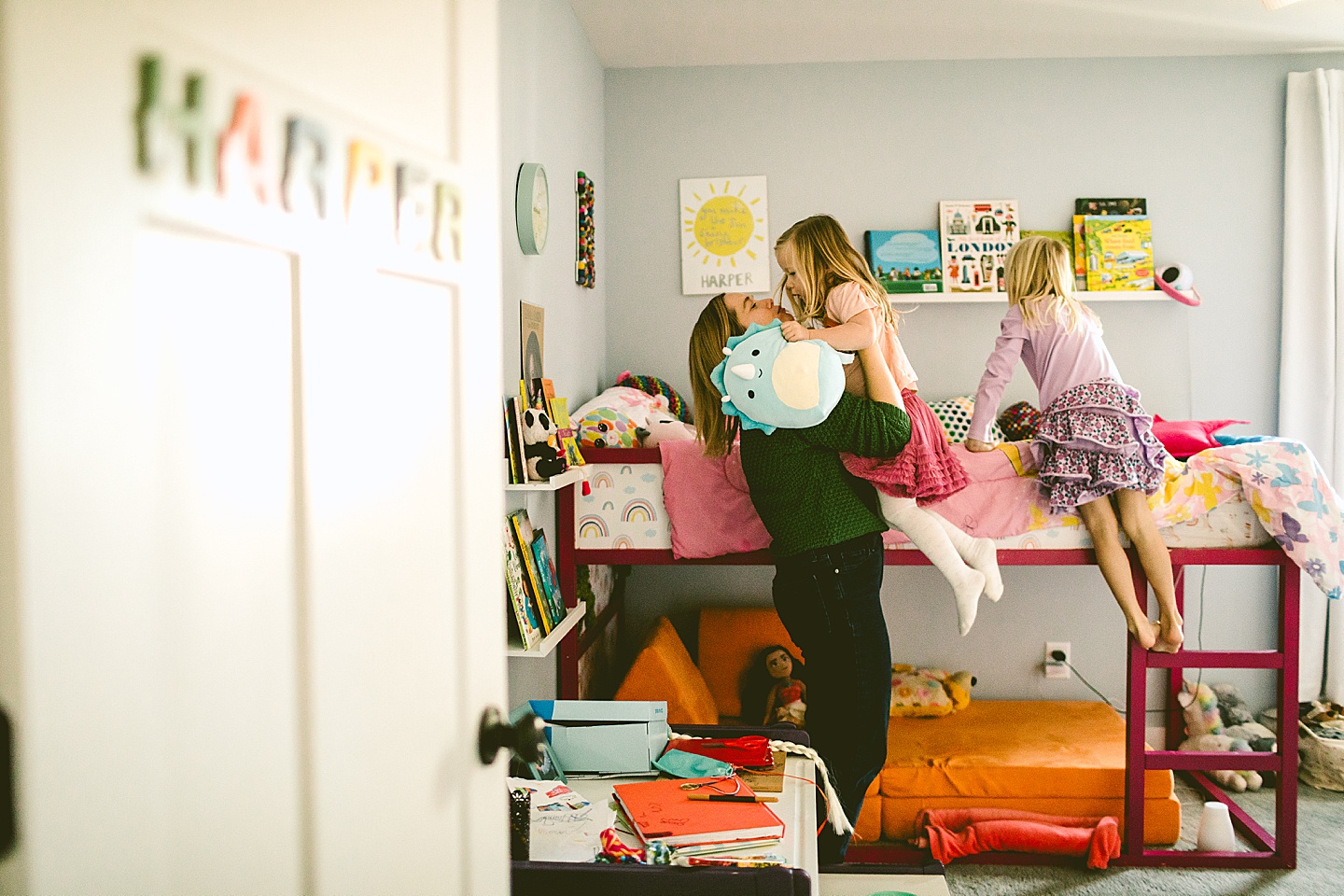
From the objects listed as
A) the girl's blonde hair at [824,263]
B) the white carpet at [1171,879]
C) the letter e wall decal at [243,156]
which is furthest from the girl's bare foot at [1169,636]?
the letter e wall decal at [243,156]

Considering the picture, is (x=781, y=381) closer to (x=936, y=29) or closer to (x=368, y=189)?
(x=368, y=189)

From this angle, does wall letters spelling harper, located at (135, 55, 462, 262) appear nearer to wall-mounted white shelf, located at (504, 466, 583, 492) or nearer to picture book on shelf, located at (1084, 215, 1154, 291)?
wall-mounted white shelf, located at (504, 466, 583, 492)

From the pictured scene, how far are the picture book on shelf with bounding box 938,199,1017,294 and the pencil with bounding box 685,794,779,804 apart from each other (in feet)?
8.08

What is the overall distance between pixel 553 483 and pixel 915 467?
846 mm

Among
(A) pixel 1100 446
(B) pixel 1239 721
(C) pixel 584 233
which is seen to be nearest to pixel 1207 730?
(B) pixel 1239 721

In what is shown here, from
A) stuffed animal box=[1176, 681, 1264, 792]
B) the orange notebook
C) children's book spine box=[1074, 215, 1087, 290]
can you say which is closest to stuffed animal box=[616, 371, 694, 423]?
children's book spine box=[1074, 215, 1087, 290]

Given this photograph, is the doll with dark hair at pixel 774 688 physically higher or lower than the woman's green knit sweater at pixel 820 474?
lower

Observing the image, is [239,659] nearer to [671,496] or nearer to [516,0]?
[671,496]

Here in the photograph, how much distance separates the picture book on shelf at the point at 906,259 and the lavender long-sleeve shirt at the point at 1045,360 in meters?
0.87

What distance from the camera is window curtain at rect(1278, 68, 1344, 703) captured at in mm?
3307

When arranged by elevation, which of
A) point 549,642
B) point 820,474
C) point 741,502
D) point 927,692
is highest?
point 820,474

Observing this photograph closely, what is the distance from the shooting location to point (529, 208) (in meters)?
2.24

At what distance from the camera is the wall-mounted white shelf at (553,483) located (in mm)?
1939

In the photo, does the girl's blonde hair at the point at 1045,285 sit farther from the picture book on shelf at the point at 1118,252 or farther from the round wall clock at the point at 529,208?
the round wall clock at the point at 529,208
